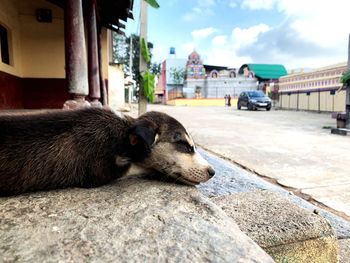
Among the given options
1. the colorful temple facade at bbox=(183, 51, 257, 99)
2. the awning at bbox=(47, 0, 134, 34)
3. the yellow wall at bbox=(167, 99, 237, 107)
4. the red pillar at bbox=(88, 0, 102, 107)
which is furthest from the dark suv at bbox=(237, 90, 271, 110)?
the red pillar at bbox=(88, 0, 102, 107)

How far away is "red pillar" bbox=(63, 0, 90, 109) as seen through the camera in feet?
10.8

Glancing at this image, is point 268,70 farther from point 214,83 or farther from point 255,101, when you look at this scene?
point 255,101

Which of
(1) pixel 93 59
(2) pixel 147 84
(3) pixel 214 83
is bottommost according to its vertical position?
(2) pixel 147 84

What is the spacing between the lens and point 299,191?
2.67m

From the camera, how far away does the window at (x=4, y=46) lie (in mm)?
4863

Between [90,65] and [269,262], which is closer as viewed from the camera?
[269,262]

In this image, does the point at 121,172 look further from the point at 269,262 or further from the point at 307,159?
the point at 307,159

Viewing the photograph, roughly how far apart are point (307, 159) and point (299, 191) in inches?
60.9

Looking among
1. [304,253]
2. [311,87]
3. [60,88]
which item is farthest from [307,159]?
[311,87]

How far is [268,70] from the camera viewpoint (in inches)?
1384

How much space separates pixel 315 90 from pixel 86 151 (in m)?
18.3

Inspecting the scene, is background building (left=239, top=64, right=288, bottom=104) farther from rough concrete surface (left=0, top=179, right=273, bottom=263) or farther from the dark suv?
rough concrete surface (left=0, top=179, right=273, bottom=263)

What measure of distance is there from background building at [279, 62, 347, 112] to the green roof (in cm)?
1475

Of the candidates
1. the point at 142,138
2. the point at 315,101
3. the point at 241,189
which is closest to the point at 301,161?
the point at 241,189
